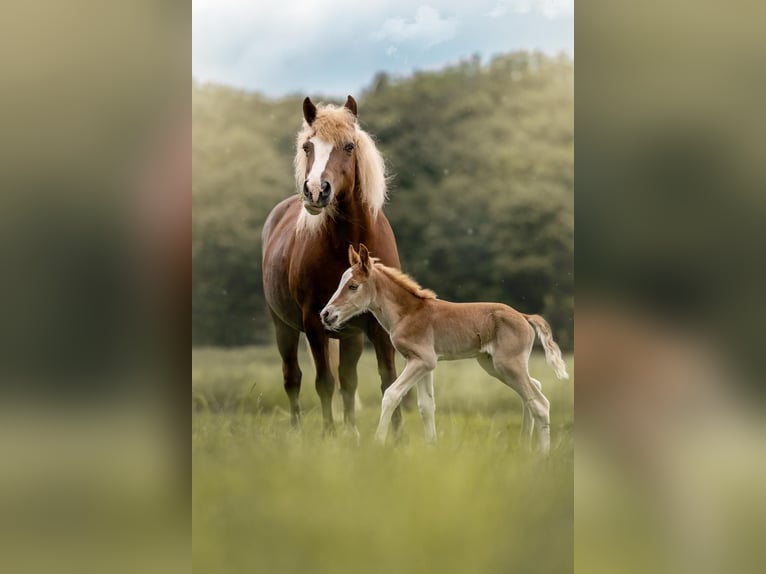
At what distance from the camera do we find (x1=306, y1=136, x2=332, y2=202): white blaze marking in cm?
334

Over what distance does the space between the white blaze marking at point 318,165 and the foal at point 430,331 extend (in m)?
0.29

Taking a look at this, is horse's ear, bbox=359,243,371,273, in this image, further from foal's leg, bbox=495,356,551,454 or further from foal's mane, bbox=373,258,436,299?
foal's leg, bbox=495,356,551,454

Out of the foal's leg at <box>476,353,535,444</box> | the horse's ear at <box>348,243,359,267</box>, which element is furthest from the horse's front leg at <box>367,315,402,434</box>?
the foal's leg at <box>476,353,535,444</box>

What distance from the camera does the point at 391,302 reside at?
3.44 metres

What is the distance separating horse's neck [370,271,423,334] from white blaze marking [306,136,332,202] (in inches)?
17.2

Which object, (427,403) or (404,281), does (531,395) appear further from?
(404,281)

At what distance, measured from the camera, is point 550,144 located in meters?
3.41

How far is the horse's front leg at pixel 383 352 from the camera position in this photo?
137 inches

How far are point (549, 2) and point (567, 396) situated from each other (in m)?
1.63
